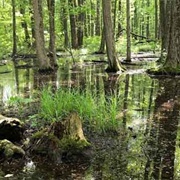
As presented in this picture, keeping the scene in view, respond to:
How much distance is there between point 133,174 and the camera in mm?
4875

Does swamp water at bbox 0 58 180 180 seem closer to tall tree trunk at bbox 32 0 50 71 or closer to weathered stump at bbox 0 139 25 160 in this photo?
weathered stump at bbox 0 139 25 160

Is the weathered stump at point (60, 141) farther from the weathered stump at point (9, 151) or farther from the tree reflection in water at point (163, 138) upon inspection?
the tree reflection in water at point (163, 138)

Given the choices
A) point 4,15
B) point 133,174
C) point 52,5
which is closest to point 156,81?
point 52,5

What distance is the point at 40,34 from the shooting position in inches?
611

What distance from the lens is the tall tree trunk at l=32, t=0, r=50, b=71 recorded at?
1497cm

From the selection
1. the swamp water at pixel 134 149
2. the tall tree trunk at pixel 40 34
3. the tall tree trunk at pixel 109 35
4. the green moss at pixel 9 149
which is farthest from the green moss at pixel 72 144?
the tall tree trunk at pixel 40 34

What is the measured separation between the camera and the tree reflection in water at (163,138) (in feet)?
16.4

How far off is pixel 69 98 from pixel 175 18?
814 centimetres

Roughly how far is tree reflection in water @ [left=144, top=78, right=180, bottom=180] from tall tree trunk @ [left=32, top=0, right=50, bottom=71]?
276 inches

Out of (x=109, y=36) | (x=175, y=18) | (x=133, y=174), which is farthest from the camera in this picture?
(x=109, y=36)

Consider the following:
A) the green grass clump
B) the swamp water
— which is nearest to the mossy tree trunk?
the swamp water

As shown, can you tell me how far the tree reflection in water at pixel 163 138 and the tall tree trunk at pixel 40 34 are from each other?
7.01m

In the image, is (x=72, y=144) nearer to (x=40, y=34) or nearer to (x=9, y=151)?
(x=9, y=151)

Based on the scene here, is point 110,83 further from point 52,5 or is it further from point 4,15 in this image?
point 4,15
